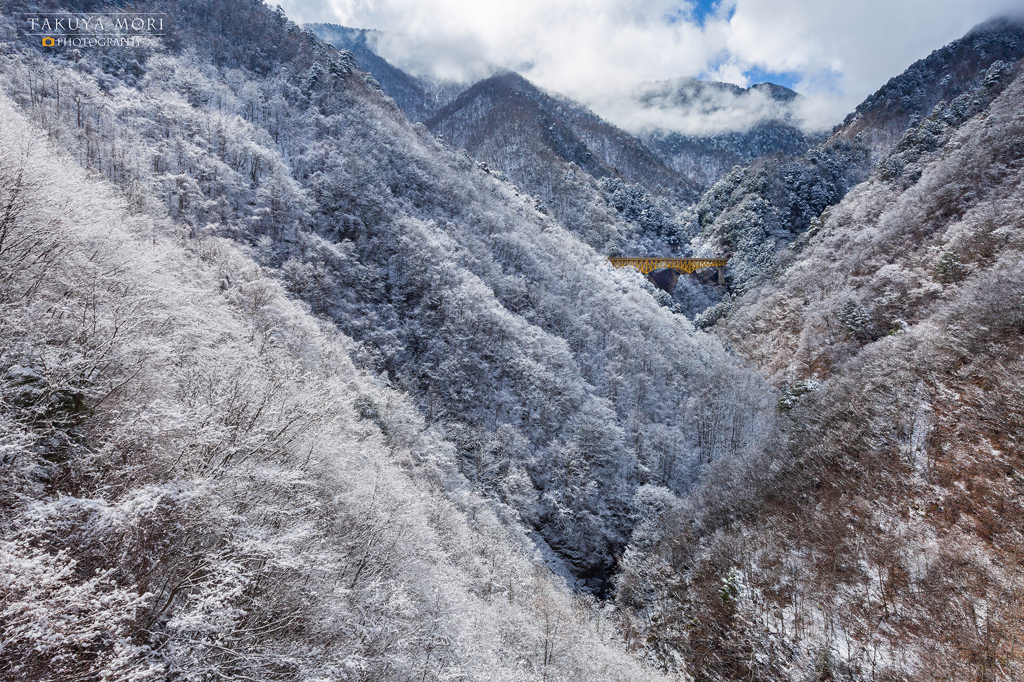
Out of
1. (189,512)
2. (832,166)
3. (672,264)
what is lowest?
(189,512)

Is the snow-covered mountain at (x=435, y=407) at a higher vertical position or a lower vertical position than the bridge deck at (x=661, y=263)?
lower

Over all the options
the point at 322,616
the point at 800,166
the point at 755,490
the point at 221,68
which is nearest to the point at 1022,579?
the point at 755,490

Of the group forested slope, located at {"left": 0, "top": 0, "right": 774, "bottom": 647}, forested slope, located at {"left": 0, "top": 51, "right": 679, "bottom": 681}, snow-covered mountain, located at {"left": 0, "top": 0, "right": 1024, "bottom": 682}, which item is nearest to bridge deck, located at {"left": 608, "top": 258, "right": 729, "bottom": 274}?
snow-covered mountain, located at {"left": 0, "top": 0, "right": 1024, "bottom": 682}

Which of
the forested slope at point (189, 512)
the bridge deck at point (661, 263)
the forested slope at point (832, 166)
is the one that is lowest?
the forested slope at point (189, 512)

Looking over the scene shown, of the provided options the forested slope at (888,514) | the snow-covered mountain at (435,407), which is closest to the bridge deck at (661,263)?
the snow-covered mountain at (435,407)

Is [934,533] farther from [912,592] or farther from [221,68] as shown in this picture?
[221,68]

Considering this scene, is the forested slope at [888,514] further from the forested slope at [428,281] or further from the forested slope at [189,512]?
the forested slope at [189,512]

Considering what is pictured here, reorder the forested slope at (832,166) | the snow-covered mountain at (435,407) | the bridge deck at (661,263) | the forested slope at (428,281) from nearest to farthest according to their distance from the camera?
1. the snow-covered mountain at (435,407)
2. the forested slope at (428,281)
3. the forested slope at (832,166)
4. the bridge deck at (661,263)

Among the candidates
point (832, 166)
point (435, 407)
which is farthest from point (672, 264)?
point (435, 407)

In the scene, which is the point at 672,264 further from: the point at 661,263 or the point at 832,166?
the point at 832,166

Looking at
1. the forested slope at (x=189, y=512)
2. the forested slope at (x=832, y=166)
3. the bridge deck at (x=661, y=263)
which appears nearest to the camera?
the forested slope at (x=189, y=512)
